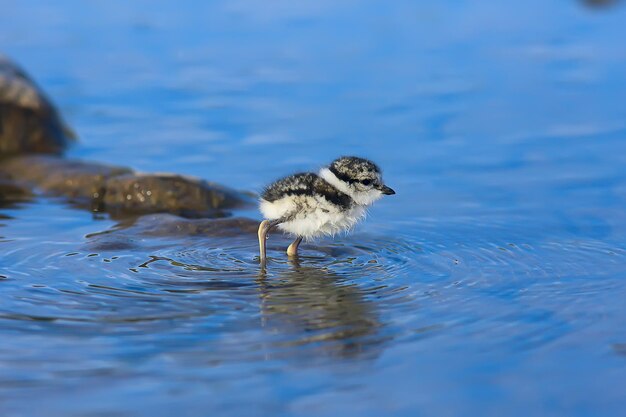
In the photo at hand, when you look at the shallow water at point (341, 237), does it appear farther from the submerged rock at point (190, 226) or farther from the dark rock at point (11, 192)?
the dark rock at point (11, 192)

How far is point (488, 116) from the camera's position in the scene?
39.4 ft

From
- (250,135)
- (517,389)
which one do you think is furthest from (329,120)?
(517,389)

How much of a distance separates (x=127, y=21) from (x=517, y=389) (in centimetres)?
1284

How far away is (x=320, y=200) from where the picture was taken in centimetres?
791

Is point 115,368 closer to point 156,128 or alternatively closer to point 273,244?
point 273,244

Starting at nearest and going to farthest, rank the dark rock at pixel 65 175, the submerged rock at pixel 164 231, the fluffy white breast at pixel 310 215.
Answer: the fluffy white breast at pixel 310 215 < the submerged rock at pixel 164 231 < the dark rock at pixel 65 175

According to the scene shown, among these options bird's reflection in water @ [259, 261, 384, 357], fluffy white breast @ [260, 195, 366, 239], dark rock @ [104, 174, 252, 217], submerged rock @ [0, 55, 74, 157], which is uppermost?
submerged rock @ [0, 55, 74, 157]

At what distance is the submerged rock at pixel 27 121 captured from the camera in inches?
458

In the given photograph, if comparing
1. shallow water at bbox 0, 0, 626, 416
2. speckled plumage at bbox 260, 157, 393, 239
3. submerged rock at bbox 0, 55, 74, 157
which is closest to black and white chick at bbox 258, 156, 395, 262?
speckled plumage at bbox 260, 157, 393, 239

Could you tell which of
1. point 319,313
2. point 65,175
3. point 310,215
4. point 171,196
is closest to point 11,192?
point 65,175

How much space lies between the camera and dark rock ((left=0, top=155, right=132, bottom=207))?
10086 mm

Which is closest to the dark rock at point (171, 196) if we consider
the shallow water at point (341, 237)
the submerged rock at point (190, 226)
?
the shallow water at point (341, 237)

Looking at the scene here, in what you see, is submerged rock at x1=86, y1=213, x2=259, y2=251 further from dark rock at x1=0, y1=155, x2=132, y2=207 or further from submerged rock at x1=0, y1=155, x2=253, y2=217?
dark rock at x1=0, y1=155, x2=132, y2=207

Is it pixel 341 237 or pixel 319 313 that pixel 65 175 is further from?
pixel 319 313
